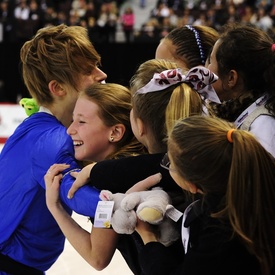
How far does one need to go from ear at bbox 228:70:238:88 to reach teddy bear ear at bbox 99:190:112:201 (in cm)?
74

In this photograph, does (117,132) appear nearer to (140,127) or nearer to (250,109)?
(140,127)

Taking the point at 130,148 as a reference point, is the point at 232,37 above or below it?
above

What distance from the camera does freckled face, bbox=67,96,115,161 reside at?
7.04 feet

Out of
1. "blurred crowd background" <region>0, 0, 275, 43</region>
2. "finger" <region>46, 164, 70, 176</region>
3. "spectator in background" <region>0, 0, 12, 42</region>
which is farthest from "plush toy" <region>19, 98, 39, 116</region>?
"spectator in background" <region>0, 0, 12, 42</region>

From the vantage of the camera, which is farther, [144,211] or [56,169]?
[56,169]

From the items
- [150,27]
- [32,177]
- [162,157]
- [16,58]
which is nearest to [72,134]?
[32,177]

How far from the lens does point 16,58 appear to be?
13586mm

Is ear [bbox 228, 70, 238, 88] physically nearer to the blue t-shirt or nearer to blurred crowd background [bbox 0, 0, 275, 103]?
the blue t-shirt

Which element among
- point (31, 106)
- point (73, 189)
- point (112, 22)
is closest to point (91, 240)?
point (73, 189)

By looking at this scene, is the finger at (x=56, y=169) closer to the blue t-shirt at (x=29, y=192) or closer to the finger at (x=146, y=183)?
the blue t-shirt at (x=29, y=192)

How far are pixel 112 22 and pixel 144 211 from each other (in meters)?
13.7

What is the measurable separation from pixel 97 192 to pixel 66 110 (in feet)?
1.59

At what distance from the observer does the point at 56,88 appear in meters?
2.28

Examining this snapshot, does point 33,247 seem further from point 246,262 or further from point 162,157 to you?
point 246,262
